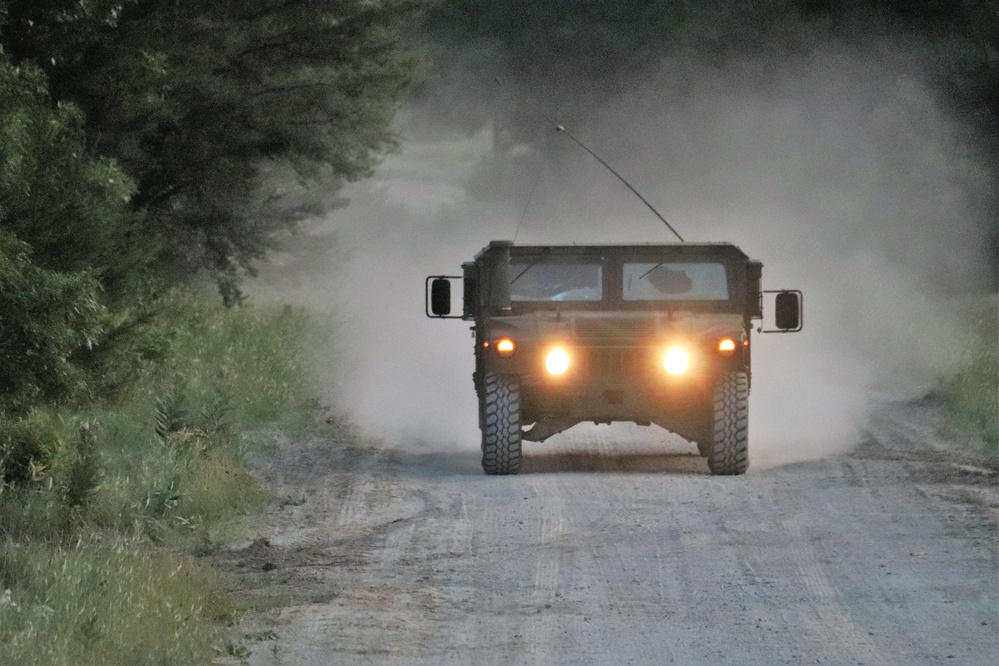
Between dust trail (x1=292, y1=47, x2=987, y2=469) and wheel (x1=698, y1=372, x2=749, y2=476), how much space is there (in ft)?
31.4

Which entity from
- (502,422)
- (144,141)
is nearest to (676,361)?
(502,422)

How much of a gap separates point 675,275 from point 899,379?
8.45 m

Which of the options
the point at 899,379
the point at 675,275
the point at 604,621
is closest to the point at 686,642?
the point at 604,621

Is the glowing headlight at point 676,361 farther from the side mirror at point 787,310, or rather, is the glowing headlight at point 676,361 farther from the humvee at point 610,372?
the side mirror at point 787,310

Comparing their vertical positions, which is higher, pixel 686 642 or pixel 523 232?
pixel 523 232

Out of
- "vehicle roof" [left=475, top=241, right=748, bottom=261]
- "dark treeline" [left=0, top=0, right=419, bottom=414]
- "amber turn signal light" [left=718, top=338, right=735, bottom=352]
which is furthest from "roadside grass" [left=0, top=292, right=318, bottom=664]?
"amber turn signal light" [left=718, top=338, right=735, bottom=352]

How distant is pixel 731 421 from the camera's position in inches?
525

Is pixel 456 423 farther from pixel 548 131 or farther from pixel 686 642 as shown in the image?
pixel 548 131

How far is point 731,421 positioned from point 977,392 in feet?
18.9

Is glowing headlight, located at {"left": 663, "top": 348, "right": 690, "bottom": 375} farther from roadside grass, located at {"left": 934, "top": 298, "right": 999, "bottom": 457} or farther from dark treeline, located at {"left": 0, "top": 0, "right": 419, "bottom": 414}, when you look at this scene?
dark treeline, located at {"left": 0, "top": 0, "right": 419, "bottom": 414}

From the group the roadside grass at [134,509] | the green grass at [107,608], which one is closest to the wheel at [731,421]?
the roadside grass at [134,509]

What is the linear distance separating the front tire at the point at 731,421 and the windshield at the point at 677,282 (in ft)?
3.92

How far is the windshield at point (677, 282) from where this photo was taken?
14359mm

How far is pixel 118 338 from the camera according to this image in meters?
11.0
